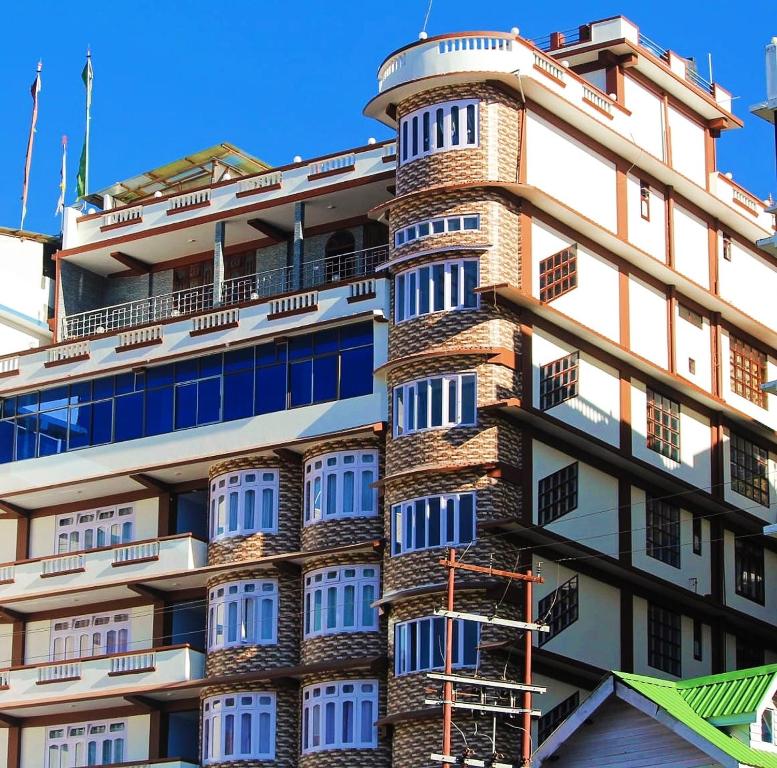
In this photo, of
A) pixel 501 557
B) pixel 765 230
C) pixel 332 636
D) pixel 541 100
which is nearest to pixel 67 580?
pixel 332 636

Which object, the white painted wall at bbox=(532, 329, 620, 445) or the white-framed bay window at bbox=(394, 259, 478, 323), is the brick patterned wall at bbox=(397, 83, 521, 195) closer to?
the white-framed bay window at bbox=(394, 259, 478, 323)

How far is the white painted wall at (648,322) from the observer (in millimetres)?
77812

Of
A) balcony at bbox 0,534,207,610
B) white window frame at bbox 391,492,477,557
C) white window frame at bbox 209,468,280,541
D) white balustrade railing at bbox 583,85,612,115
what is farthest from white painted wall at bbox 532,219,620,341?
balcony at bbox 0,534,207,610

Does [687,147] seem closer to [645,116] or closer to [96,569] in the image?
[645,116]

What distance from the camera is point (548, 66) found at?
75750 millimetres

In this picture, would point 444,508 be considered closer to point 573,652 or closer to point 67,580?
point 573,652

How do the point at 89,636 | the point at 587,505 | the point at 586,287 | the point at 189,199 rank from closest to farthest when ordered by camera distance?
1. the point at 587,505
2. the point at 586,287
3. the point at 89,636
4. the point at 189,199

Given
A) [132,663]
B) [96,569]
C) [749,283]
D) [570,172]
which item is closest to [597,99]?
[570,172]

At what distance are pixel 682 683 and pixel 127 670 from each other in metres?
24.1

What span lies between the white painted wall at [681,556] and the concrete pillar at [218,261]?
1648cm

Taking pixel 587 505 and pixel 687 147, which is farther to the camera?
pixel 687 147

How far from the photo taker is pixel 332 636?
72.9 meters

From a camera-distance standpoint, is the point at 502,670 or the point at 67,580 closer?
the point at 502,670

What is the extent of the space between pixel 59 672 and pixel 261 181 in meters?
18.3
